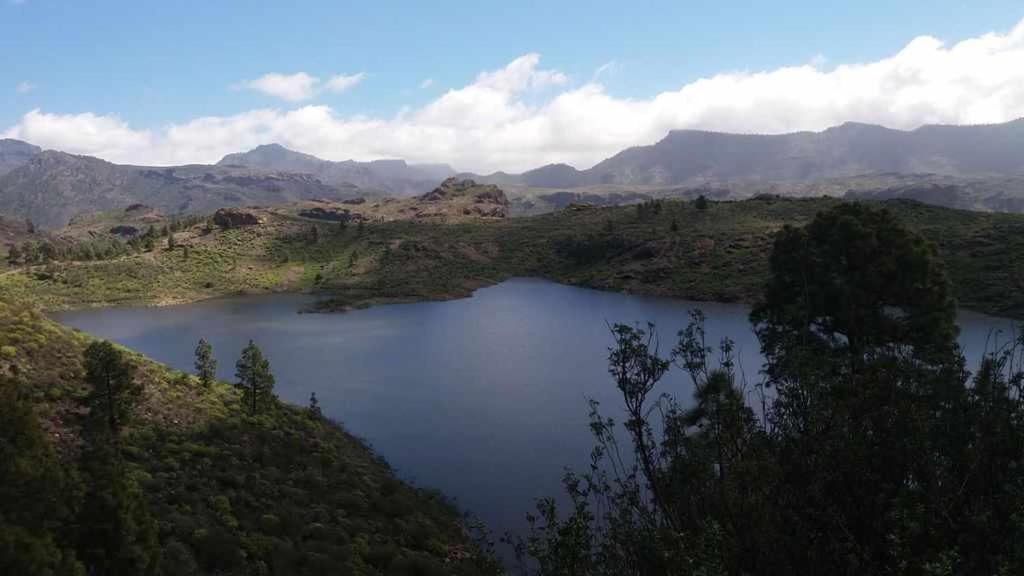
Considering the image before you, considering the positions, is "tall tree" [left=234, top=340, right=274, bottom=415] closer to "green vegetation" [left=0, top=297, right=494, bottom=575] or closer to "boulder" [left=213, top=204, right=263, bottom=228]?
"green vegetation" [left=0, top=297, right=494, bottom=575]

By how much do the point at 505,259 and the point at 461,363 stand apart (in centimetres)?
10567

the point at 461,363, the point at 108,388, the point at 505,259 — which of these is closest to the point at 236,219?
the point at 505,259

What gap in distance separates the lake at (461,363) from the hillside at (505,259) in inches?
425

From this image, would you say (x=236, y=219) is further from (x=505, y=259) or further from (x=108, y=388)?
(x=108, y=388)

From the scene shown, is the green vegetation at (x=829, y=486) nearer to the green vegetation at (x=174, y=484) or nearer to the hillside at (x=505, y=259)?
the green vegetation at (x=174, y=484)

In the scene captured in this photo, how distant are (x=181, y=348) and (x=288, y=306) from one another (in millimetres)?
40583

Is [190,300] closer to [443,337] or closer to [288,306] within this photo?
[288,306]

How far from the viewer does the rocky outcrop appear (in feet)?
614

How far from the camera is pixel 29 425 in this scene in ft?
43.7

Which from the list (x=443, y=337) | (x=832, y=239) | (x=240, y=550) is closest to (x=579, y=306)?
(x=443, y=337)

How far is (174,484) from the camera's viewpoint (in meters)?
28.0

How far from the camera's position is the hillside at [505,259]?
112 m

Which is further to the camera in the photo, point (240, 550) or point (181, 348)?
point (181, 348)

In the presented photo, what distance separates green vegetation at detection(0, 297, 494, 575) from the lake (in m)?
5.47
